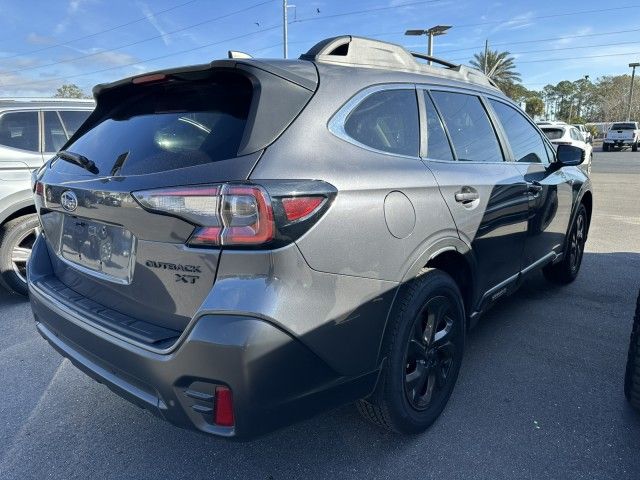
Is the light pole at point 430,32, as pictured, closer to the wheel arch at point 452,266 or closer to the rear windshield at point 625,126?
the rear windshield at point 625,126

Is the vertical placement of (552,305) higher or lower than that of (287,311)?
lower

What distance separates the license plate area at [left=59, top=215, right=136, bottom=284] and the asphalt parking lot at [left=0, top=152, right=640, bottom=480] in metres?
0.91

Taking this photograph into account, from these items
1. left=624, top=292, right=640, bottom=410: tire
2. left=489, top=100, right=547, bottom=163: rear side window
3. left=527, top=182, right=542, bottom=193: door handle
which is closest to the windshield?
left=489, top=100, right=547, bottom=163: rear side window

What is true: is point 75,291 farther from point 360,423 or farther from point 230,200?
point 360,423

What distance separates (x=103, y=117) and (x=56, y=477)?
177 centimetres

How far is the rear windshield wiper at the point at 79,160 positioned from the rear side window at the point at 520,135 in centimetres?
253

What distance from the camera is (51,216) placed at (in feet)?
7.84

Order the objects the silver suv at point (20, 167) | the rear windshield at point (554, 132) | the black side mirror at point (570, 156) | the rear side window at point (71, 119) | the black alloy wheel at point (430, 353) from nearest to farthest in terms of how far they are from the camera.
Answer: the black alloy wheel at point (430, 353) < the black side mirror at point (570, 156) < the silver suv at point (20, 167) < the rear side window at point (71, 119) < the rear windshield at point (554, 132)

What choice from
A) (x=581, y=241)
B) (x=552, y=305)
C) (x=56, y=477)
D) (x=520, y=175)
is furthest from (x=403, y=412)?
(x=581, y=241)

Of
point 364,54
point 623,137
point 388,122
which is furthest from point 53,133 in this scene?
point 623,137

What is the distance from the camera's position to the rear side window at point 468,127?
8.89 ft

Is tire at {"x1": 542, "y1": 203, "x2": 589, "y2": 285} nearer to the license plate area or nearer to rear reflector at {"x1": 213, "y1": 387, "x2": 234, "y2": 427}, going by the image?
rear reflector at {"x1": 213, "y1": 387, "x2": 234, "y2": 427}

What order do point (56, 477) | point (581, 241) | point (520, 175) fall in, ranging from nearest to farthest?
1. point (56, 477)
2. point (520, 175)
3. point (581, 241)

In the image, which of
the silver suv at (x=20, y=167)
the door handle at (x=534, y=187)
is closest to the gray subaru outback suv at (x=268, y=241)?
the door handle at (x=534, y=187)
